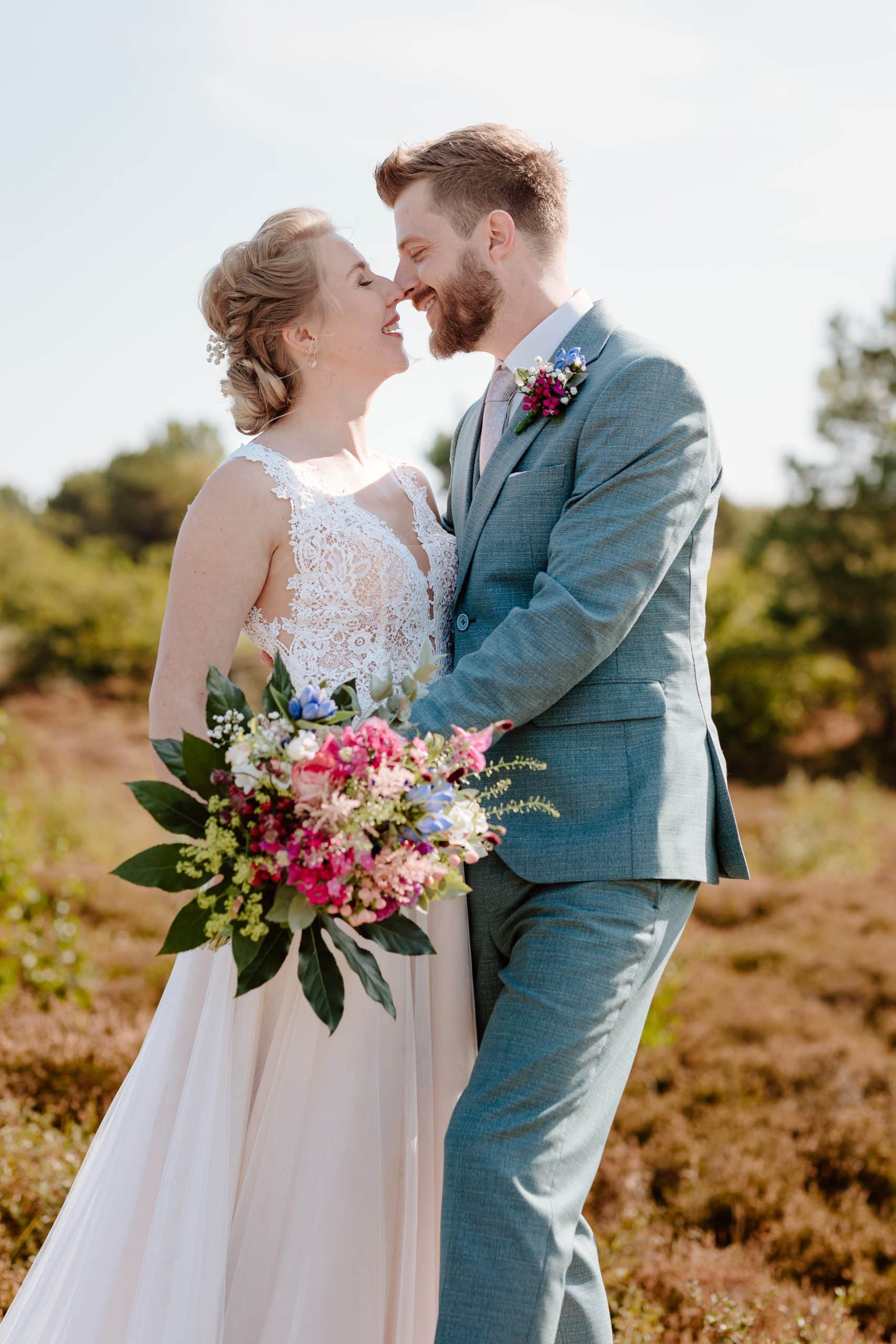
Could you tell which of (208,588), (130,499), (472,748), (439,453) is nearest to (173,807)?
(472,748)

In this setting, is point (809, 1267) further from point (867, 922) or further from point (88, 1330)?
point (867, 922)

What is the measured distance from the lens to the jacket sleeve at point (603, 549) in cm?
259

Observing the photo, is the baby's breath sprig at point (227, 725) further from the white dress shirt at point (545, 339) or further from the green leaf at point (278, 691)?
the white dress shirt at point (545, 339)

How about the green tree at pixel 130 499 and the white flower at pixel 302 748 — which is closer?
the white flower at pixel 302 748

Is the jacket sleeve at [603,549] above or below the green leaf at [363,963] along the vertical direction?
above

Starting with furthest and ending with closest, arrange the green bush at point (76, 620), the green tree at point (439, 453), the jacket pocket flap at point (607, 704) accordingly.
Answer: the green bush at point (76, 620)
the green tree at point (439, 453)
the jacket pocket flap at point (607, 704)

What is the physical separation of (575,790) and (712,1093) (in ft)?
11.7

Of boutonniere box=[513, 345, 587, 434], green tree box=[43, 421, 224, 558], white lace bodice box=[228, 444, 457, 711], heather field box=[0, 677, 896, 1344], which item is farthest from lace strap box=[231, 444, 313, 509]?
green tree box=[43, 421, 224, 558]

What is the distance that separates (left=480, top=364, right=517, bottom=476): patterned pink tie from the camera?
3271 millimetres

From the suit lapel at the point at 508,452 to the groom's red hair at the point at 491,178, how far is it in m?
0.41

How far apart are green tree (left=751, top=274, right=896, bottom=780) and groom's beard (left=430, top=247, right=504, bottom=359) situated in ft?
51.2

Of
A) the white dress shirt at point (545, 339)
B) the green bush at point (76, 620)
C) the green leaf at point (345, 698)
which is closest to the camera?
the green leaf at point (345, 698)

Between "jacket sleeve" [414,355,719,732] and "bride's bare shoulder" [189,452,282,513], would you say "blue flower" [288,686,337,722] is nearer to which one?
"jacket sleeve" [414,355,719,732]

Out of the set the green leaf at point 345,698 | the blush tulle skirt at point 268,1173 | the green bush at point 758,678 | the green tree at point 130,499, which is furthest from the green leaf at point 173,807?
the green tree at point 130,499
